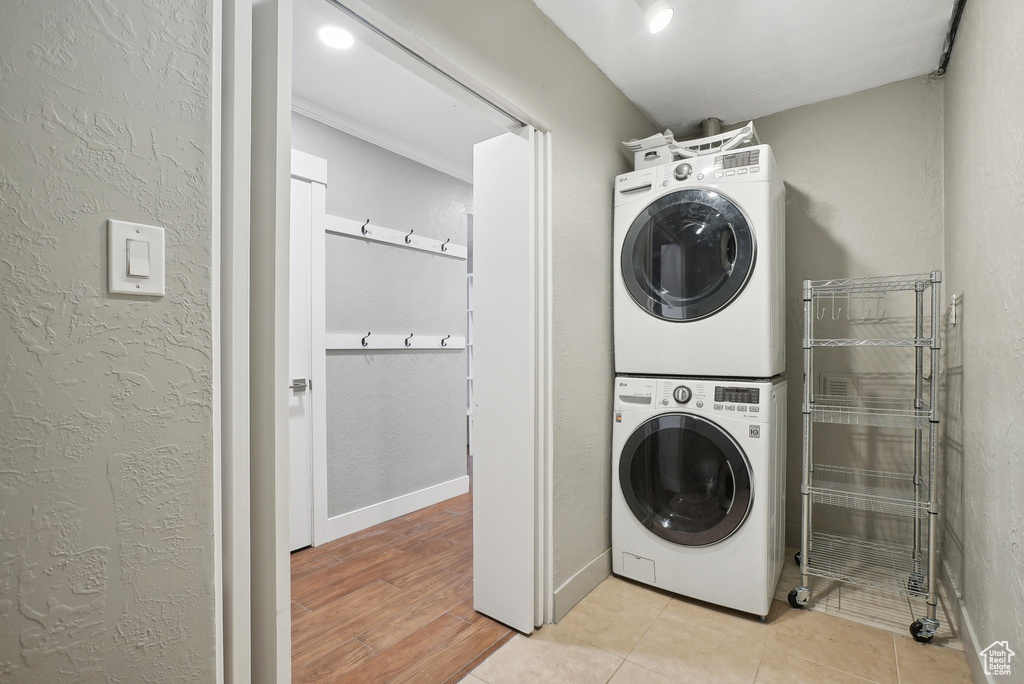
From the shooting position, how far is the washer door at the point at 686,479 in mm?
1888

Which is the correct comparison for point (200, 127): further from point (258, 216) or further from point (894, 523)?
point (894, 523)

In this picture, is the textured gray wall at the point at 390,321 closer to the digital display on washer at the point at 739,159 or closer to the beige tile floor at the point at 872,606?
the digital display on washer at the point at 739,159

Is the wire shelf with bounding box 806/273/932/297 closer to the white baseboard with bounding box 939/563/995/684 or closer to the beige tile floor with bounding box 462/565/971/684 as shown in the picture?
the white baseboard with bounding box 939/563/995/684

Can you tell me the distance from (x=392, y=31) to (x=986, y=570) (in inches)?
88.1

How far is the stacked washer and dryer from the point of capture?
6.11 ft

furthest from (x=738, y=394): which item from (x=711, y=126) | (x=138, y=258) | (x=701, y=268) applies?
(x=138, y=258)

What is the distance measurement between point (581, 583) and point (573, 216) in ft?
5.00

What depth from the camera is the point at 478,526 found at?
6.44 feet

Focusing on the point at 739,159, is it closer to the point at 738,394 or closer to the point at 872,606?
the point at 738,394

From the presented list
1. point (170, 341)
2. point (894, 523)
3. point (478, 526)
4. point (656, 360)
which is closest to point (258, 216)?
point (170, 341)

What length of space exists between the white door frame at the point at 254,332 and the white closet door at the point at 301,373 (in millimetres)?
1554

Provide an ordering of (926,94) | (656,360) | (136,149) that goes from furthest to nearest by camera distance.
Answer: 1. (926,94)
2. (656,360)
3. (136,149)

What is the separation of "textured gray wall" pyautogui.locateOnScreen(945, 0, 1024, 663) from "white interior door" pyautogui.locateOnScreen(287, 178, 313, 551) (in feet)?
8.74

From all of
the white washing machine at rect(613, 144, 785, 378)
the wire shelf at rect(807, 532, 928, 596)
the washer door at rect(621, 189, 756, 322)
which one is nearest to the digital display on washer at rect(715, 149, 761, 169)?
the white washing machine at rect(613, 144, 785, 378)
